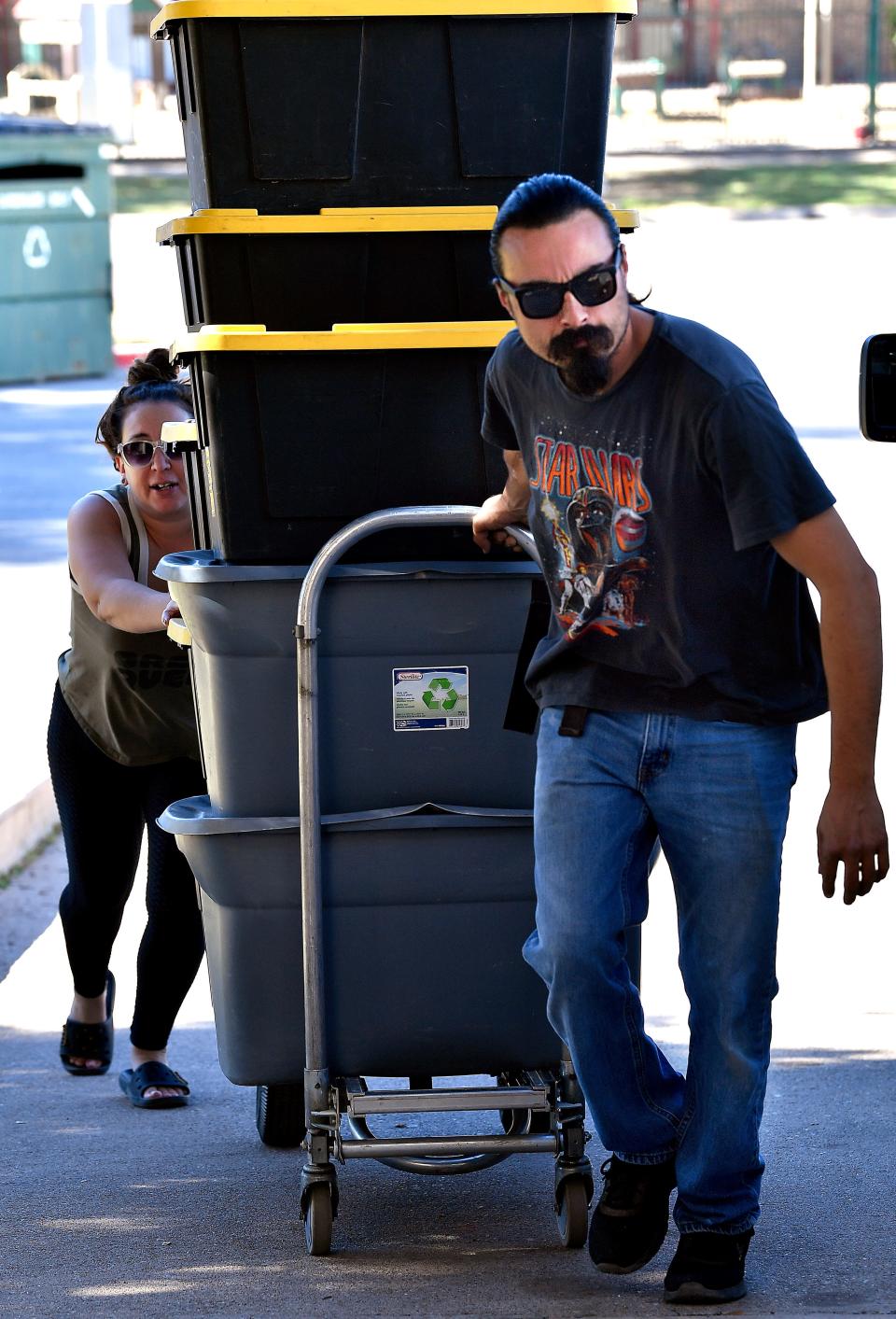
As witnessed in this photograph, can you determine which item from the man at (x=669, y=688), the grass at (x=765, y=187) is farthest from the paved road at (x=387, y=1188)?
the grass at (x=765, y=187)

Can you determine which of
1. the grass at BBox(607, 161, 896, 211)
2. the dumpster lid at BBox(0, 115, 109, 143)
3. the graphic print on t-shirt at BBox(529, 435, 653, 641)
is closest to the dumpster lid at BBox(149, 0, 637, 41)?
the graphic print on t-shirt at BBox(529, 435, 653, 641)

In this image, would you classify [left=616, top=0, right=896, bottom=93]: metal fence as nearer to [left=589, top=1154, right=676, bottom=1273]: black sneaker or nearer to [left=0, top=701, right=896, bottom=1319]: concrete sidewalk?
[left=0, top=701, right=896, bottom=1319]: concrete sidewalk

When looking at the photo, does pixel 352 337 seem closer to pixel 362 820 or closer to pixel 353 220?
pixel 353 220

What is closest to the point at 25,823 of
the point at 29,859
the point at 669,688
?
the point at 29,859

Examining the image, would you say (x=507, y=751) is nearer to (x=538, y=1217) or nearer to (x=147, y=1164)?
(x=538, y=1217)

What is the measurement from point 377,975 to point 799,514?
120 centimetres

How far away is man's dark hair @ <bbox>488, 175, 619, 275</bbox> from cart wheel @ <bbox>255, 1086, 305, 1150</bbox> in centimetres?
190

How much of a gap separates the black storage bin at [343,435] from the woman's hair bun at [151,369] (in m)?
1.02

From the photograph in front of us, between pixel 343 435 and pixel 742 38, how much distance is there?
160 feet

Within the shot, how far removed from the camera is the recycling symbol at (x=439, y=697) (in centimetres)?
364

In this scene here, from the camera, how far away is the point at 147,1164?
4.26 m

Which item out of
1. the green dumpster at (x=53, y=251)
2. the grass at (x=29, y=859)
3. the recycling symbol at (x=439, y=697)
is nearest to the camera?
the recycling symbol at (x=439, y=697)

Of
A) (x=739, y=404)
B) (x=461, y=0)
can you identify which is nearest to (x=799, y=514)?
(x=739, y=404)

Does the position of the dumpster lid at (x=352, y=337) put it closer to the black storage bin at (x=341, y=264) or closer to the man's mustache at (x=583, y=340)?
the black storage bin at (x=341, y=264)
